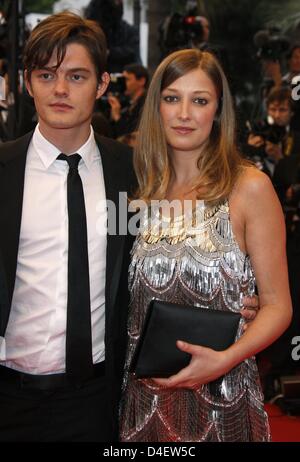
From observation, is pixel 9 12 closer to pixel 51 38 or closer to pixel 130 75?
pixel 130 75

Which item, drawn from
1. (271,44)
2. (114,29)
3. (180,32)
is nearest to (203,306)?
(180,32)

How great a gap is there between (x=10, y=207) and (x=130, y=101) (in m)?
4.15

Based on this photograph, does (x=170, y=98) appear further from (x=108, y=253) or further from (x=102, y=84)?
(x=108, y=253)

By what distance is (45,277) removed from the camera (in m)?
2.28

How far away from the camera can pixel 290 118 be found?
5.70 meters

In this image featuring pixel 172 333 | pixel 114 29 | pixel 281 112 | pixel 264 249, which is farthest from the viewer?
pixel 114 29

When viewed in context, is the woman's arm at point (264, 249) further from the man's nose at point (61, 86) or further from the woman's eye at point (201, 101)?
the man's nose at point (61, 86)

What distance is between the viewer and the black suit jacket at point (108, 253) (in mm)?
2250

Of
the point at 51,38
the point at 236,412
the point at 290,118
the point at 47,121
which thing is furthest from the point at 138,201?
the point at 290,118

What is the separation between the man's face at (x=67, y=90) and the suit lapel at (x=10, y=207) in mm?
147

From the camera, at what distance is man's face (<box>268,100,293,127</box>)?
5.70 m

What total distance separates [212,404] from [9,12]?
3.98 m

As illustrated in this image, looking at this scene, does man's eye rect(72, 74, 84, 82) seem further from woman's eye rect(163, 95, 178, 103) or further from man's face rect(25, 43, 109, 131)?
woman's eye rect(163, 95, 178, 103)

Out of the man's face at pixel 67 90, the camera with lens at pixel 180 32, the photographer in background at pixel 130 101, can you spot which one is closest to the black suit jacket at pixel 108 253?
the man's face at pixel 67 90
